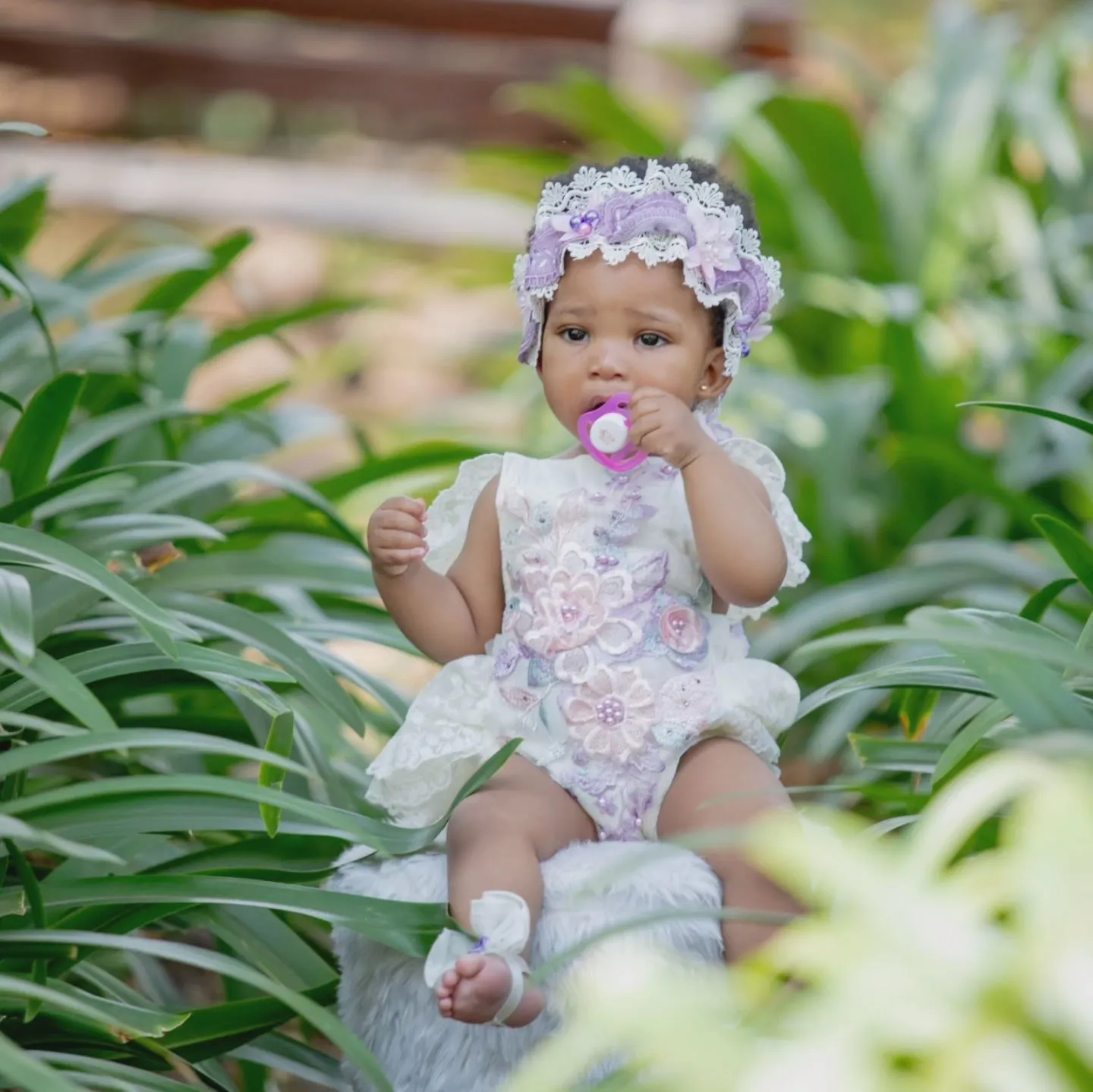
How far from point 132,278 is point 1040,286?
6.06 feet

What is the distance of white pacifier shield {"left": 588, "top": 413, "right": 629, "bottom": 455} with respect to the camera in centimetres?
146

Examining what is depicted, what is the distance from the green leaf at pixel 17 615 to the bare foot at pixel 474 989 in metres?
0.42

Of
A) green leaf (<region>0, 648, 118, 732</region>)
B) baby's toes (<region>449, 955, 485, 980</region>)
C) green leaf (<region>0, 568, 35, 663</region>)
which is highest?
green leaf (<region>0, 568, 35, 663</region>)

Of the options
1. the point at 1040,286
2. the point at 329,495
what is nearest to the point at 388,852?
the point at 329,495

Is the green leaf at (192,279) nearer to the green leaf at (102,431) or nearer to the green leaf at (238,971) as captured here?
the green leaf at (102,431)

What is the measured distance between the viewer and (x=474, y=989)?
1.20m

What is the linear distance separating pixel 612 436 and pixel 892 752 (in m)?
0.46

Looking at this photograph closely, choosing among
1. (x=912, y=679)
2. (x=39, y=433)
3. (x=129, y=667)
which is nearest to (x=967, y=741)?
(x=912, y=679)

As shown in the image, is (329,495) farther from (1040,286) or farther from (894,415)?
(1040,286)

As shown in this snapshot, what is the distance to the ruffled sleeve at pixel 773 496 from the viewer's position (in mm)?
1535

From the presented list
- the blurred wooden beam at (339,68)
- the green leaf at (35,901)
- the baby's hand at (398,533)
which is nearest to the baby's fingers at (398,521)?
the baby's hand at (398,533)

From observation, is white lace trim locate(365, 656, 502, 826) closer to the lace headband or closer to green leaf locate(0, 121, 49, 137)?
the lace headband

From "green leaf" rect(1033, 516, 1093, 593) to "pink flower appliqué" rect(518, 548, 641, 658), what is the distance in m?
0.41

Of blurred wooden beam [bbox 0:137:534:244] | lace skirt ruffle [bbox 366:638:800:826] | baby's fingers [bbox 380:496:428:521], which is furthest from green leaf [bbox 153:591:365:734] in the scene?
blurred wooden beam [bbox 0:137:534:244]
